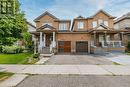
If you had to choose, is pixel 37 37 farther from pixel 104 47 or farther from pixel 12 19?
pixel 12 19

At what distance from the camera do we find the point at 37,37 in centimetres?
3700

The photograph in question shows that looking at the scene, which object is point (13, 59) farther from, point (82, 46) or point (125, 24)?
point (125, 24)

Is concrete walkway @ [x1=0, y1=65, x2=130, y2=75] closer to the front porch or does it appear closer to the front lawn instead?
the front lawn

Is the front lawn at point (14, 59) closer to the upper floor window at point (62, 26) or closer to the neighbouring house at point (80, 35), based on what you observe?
the neighbouring house at point (80, 35)

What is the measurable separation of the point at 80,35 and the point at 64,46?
4002 mm

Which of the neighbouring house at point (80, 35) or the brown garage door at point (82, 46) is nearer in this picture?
the neighbouring house at point (80, 35)

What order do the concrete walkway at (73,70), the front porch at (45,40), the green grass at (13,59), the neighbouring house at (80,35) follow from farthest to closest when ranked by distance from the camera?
the neighbouring house at (80,35)
the front porch at (45,40)
the green grass at (13,59)
the concrete walkway at (73,70)

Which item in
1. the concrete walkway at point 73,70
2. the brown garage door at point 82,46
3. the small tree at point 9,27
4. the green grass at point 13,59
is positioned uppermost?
the small tree at point 9,27

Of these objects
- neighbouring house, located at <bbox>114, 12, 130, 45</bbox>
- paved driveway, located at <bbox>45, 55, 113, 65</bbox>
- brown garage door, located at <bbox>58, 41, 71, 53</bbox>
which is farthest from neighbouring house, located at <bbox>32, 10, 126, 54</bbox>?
paved driveway, located at <bbox>45, 55, 113, 65</bbox>

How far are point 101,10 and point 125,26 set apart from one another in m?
7.03

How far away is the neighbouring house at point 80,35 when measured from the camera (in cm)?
3331

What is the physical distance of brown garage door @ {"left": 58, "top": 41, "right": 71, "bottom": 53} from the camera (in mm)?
36312

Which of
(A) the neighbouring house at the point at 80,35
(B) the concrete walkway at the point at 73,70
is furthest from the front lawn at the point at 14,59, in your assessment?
(A) the neighbouring house at the point at 80,35

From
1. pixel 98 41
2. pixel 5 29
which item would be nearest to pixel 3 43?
pixel 5 29
